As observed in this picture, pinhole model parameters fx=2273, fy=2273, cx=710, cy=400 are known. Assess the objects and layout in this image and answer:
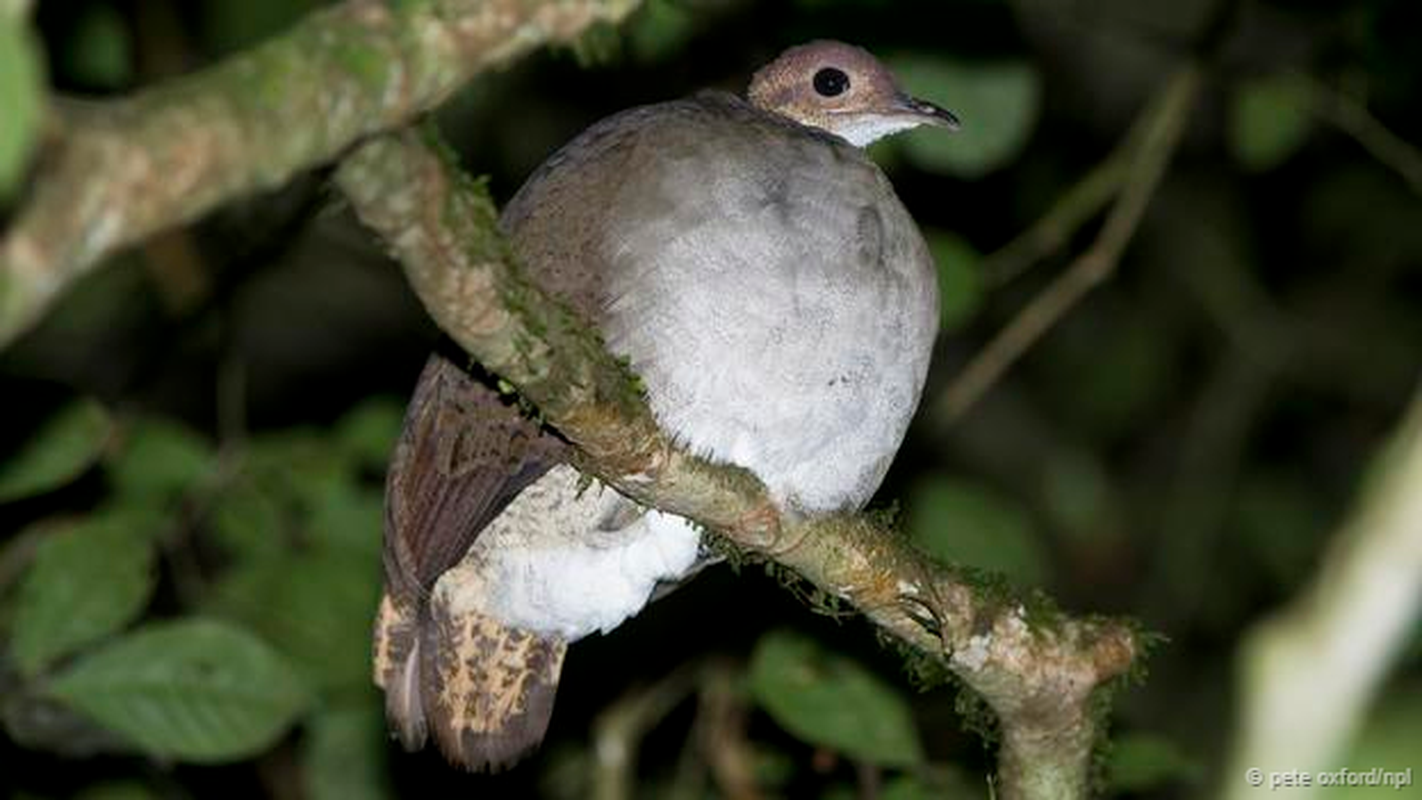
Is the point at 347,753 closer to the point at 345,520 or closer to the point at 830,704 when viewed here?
the point at 345,520

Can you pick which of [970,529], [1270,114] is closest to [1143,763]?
[970,529]

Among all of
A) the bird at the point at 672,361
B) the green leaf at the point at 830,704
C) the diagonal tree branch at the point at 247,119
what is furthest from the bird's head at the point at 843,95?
the diagonal tree branch at the point at 247,119

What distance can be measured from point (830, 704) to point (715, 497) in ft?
4.74

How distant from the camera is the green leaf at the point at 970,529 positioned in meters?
5.74

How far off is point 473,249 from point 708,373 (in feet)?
3.89

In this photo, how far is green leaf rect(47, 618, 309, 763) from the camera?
15.9 ft

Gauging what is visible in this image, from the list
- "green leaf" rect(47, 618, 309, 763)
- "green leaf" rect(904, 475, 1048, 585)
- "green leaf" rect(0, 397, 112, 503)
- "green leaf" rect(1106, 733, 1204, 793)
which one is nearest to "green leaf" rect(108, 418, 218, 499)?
"green leaf" rect(0, 397, 112, 503)

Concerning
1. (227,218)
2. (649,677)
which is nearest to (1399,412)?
(649,677)

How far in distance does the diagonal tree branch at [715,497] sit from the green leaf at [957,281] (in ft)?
5.80

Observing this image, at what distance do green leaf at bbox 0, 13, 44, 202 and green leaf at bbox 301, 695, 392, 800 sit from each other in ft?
14.1

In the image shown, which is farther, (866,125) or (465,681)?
(866,125)

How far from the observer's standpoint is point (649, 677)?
6496mm

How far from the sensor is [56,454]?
509 centimetres

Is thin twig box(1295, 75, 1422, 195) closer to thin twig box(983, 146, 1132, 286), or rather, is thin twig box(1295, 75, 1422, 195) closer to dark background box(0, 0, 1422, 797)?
dark background box(0, 0, 1422, 797)
